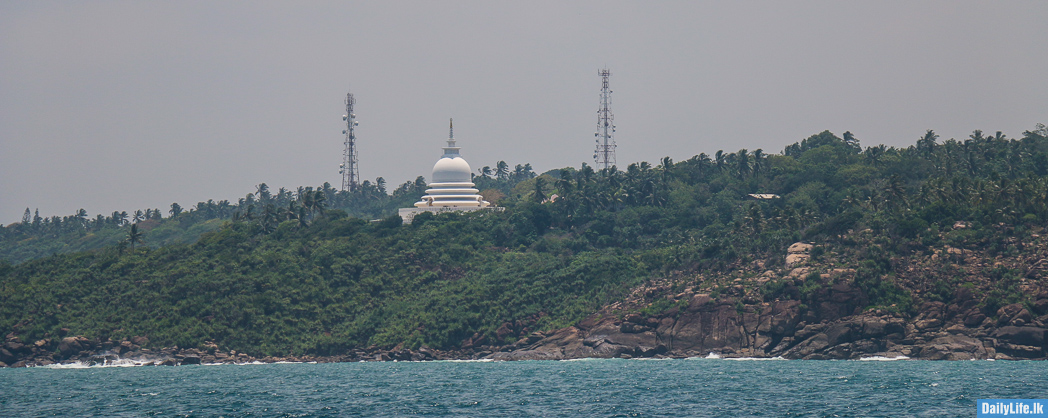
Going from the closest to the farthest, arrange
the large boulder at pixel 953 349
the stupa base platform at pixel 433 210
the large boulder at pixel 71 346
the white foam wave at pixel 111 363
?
the large boulder at pixel 953 349
the white foam wave at pixel 111 363
the large boulder at pixel 71 346
the stupa base platform at pixel 433 210

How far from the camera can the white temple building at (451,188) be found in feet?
→ 484

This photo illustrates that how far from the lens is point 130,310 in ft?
370

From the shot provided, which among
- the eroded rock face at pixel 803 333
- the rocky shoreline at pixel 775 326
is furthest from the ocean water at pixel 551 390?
the rocky shoreline at pixel 775 326

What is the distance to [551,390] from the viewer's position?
66312 mm

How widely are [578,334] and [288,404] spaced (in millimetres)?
47551

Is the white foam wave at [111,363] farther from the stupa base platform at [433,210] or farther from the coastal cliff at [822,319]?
the stupa base platform at [433,210]

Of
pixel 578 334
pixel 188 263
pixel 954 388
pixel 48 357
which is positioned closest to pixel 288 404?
pixel 954 388

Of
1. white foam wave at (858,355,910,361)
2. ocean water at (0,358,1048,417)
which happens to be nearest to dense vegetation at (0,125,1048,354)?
white foam wave at (858,355,910,361)

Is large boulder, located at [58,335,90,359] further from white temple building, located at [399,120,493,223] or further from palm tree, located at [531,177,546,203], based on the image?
palm tree, located at [531,177,546,203]

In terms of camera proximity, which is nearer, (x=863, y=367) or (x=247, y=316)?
(x=863, y=367)

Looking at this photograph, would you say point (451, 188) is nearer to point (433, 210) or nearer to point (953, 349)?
point (433, 210)

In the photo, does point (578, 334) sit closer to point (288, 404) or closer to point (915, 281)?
point (915, 281)
